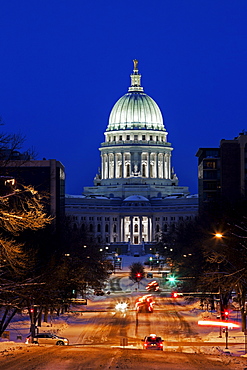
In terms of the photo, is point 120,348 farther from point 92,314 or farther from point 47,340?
point 92,314

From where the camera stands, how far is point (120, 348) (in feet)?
160

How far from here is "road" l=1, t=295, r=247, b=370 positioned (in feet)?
122

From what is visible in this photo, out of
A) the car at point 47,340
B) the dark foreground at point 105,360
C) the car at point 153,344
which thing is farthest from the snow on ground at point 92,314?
the dark foreground at point 105,360

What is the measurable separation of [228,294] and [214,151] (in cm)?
11418

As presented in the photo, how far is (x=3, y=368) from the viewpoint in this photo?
35.4 m

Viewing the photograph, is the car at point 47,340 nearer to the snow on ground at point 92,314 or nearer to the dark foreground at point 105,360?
the snow on ground at point 92,314

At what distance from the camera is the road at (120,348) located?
3706cm

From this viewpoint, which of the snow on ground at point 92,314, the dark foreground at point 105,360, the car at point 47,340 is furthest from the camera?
the car at point 47,340

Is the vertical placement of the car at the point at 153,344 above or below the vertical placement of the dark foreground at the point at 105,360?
below

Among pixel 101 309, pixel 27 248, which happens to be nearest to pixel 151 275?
pixel 101 309

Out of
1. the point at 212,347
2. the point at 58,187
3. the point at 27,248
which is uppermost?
the point at 58,187

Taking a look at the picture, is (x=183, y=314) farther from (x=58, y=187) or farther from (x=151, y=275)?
(x=58, y=187)

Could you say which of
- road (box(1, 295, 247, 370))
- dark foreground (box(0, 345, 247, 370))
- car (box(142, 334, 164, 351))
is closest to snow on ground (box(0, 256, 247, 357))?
road (box(1, 295, 247, 370))

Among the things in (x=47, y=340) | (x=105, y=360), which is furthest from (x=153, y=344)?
(x=105, y=360)
